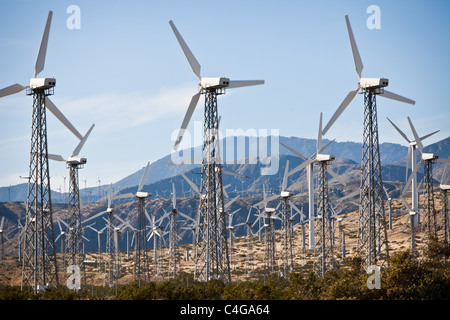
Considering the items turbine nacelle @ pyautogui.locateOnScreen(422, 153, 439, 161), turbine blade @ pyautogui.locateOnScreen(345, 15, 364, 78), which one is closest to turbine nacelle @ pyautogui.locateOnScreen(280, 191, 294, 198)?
turbine nacelle @ pyautogui.locateOnScreen(422, 153, 439, 161)

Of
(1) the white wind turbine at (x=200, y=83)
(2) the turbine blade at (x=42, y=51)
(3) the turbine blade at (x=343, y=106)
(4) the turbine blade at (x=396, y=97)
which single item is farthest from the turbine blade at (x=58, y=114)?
(4) the turbine blade at (x=396, y=97)

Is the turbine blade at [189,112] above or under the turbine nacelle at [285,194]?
above

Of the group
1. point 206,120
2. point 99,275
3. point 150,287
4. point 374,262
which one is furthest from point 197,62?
point 99,275

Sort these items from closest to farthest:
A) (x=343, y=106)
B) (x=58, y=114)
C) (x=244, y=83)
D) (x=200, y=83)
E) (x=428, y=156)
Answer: (x=200, y=83) < (x=244, y=83) < (x=343, y=106) < (x=58, y=114) < (x=428, y=156)

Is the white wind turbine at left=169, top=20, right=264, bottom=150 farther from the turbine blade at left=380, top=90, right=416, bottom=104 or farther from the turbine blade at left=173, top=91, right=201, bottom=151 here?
the turbine blade at left=380, top=90, right=416, bottom=104

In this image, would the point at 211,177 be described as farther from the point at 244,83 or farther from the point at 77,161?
the point at 77,161

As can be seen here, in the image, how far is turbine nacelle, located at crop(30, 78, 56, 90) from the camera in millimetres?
58806

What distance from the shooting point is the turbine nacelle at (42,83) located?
193 ft

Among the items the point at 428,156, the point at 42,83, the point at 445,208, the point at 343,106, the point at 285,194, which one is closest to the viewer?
the point at 42,83

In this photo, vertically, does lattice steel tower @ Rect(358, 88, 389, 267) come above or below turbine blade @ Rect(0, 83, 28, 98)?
below

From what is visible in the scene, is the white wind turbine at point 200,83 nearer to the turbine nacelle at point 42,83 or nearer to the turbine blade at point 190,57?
the turbine blade at point 190,57

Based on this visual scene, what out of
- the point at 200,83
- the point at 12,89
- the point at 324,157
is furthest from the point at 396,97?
the point at 12,89

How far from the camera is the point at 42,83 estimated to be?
58.8m

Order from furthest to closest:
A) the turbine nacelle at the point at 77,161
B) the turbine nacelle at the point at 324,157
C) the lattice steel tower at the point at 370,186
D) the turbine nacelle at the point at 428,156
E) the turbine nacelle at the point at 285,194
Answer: the turbine nacelle at the point at 285,194
the turbine nacelle at the point at 428,156
the turbine nacelle at the point at 324,157
the turbine nacelle at the point at 77,161
the lattice steel tower at the point at 370,186
